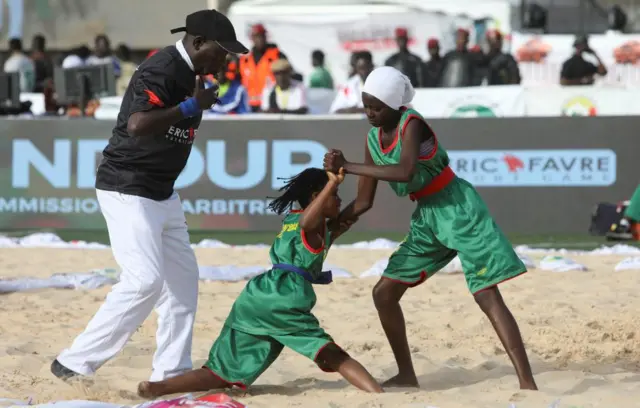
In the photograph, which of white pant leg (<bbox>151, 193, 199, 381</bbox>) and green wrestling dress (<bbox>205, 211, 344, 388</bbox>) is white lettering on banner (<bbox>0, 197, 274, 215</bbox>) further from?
green wrestling dress (<bbox>205, 211, 344, 388</bbox>)

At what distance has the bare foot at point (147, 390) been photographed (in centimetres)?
529

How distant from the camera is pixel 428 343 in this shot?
6859 mm

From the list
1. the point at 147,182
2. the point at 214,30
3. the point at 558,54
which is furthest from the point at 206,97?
the point at 558,54

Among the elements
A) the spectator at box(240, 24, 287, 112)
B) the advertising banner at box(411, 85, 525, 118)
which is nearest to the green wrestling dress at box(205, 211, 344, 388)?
the advertising banner at box(411, 85, 525, 118)

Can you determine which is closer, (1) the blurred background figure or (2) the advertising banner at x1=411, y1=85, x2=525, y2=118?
(2) the advertising banner at x1=411, y1=85, x2=525, y2=118

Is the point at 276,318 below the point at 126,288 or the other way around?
below

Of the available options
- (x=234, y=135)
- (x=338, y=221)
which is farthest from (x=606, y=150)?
(x=338, y=221)

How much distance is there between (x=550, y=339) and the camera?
6828 mm

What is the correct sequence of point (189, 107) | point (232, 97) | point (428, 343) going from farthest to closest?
point (232, 97), point (428, 343), point (189, 107)

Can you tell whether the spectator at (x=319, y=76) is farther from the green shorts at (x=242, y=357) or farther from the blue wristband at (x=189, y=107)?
the blue wristband at (x=189, y=107)

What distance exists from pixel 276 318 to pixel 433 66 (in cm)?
1058

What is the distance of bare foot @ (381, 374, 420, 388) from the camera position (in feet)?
18.6

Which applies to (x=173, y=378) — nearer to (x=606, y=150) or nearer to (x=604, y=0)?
(x=606, y=150)

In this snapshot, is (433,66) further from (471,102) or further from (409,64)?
(471,102)
